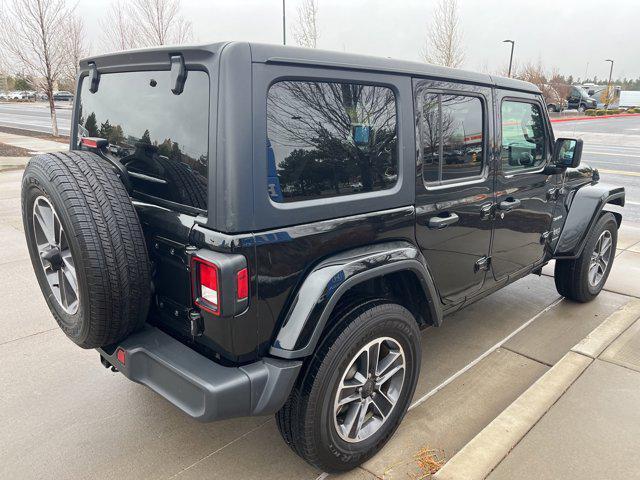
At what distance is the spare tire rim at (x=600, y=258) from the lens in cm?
440

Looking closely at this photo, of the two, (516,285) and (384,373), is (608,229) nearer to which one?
(516,285)

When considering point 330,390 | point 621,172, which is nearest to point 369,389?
point 330,390

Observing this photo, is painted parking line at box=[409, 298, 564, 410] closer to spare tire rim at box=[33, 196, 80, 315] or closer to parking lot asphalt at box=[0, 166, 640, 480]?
parking lot asphalt at box=[0, 166, 640, 480]

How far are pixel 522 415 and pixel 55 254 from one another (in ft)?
8.26

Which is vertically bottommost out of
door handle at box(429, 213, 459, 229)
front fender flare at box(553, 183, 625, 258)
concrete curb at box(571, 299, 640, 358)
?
concrete curb at box(571, 299, 640, 358)

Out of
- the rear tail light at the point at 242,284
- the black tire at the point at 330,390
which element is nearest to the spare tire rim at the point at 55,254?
the rear tail light at the point at 242,284

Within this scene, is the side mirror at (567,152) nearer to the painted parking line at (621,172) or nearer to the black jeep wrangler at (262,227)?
the black jeep wrangler at (262,227)

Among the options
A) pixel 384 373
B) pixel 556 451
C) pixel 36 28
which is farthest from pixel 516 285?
pixel 36 28

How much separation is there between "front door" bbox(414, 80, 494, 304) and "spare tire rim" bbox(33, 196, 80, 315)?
170 centimetres

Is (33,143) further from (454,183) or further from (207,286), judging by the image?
(207,286)

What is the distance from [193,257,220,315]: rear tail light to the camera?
1.91m

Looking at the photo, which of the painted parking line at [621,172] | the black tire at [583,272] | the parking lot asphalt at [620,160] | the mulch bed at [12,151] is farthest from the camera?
the mulch bed at [12,151]

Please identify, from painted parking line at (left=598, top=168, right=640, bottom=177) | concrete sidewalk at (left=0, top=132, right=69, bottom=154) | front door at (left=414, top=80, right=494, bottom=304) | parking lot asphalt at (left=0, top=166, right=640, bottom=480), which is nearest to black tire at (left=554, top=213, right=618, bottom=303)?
parking lot asphalt at (left=0, top=166, right=640, bottom=480)

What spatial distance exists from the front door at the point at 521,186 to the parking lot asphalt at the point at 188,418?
0.65m
